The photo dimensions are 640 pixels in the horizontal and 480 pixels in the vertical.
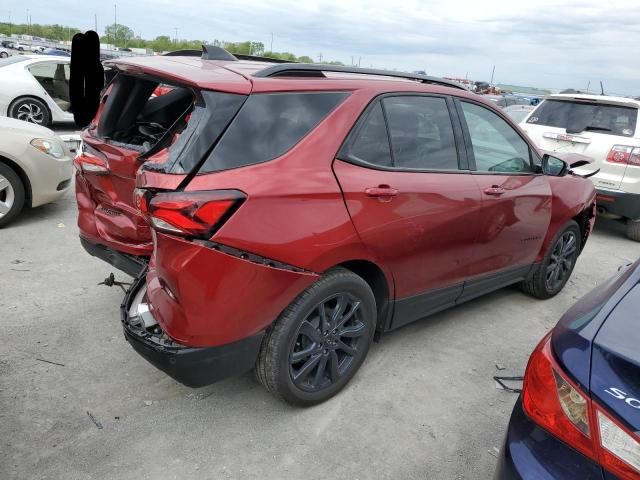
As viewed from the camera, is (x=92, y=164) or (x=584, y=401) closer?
(x=584, y=401)

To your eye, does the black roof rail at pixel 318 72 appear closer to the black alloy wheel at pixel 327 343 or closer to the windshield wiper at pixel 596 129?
the black alloy wheel at pixel 327 343

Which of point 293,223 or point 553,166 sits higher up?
point 553,166

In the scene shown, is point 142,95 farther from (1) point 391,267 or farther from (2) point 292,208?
(1) point 391,267

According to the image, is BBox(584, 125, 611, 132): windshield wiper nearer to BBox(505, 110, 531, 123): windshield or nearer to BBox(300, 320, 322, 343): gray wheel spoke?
BBox(505, 110, 531, 123): windshield

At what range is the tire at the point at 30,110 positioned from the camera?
9.74 metres

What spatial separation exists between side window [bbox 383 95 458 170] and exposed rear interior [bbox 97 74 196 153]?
1.35 meters

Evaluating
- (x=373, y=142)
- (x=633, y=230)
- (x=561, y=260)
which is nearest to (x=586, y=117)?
(x=633, y=230)

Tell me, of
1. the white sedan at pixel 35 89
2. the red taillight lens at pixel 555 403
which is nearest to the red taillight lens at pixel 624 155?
the red taillight lens at pixel 555 403

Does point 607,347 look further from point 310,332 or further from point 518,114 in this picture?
point 518,114

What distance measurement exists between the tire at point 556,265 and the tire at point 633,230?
8.74 feet

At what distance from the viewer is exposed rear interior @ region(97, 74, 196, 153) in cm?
338

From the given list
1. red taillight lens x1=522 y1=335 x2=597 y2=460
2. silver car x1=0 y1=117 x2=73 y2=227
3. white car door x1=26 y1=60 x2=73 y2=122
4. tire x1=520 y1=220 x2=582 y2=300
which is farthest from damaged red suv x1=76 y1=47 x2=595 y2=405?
white car door x1=26 y1=60 x2=73 y2=122

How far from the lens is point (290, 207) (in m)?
2.41

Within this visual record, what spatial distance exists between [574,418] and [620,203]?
232 inches
